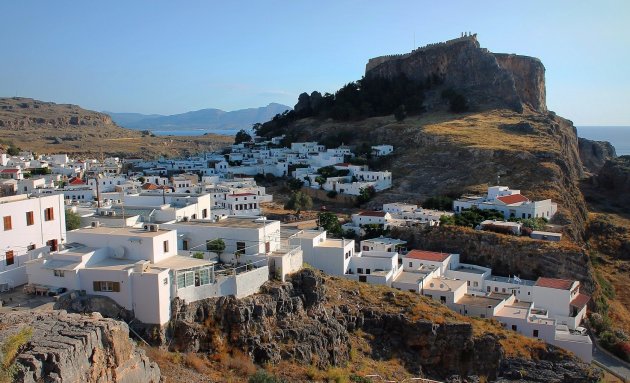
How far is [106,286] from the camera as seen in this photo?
13523 mm

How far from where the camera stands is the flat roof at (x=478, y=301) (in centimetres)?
2486

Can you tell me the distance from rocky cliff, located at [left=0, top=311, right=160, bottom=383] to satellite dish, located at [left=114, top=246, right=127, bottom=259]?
380cm

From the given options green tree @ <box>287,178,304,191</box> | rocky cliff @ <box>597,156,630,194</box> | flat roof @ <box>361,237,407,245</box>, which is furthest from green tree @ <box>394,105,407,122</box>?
flat roof @ <box>361,237,407,245</box>

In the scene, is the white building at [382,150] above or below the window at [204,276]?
above

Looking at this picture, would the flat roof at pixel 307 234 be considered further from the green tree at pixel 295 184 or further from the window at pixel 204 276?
the green tree at pixel 295 184

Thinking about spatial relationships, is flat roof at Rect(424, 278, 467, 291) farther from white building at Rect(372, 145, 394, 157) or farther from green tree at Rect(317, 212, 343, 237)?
white building at Rect(372, 145, 394, 157)

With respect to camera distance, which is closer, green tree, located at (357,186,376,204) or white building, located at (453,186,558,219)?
white building, located at (453,186,558,219)

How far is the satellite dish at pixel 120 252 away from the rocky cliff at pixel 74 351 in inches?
150

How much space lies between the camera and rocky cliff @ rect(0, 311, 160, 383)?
8.45 metres

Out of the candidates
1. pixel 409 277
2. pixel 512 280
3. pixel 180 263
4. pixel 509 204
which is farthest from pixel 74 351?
pixel 509 204

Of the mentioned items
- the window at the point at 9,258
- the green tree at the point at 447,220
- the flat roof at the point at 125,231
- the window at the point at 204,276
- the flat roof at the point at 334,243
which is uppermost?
the flat roof at the point at 125,231

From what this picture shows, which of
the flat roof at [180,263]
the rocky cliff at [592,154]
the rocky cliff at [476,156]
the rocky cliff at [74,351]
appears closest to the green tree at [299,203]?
the rocky cliff at [476,156]

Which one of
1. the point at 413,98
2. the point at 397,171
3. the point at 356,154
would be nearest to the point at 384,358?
the point at 397,171

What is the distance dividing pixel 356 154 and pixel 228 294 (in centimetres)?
4531
